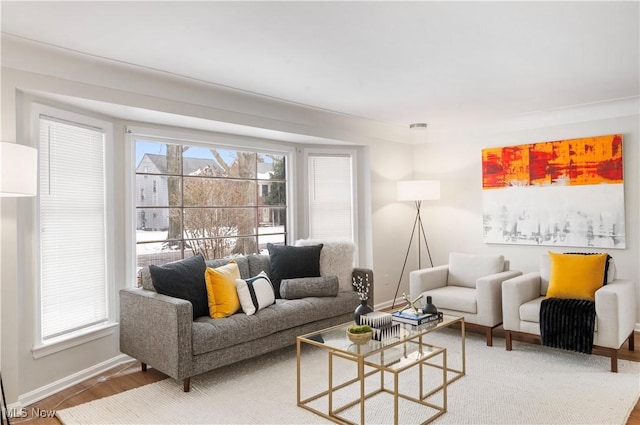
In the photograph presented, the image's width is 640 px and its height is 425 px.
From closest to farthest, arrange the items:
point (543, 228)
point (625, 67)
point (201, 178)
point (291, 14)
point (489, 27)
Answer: point (291, 14) < point (489, 27) < point (625, 67) < point (201, 178) < point (543, 228)

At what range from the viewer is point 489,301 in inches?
165

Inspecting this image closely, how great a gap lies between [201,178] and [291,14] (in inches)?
97.4

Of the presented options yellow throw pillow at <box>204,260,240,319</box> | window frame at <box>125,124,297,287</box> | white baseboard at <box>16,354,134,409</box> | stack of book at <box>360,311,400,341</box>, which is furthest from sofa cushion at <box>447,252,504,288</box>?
white baseboard at <box>16,354,134,409</box>

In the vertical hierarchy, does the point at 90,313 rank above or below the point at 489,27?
below

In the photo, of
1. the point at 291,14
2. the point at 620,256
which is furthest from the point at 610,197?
the point at 291,14

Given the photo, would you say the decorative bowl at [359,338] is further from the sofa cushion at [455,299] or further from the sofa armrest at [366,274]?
the sofa cushion at [455,299]

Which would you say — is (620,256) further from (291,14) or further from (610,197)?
(291,14)

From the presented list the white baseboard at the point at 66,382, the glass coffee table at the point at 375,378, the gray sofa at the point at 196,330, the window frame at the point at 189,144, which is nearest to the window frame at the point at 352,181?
the window frame at the point at 189,144

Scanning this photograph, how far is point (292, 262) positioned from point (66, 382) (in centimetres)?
210

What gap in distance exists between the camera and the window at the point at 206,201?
423 centimetres

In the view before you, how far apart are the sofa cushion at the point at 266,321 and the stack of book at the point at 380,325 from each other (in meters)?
0.87

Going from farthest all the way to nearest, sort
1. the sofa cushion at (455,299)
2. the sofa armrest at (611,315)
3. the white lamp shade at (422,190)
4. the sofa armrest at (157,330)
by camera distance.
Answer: the white lamp shade at (422,190)
the sofa cushion at (455,299)
the sofa armrest at (611,315)
the sofa armrest at (157,330)

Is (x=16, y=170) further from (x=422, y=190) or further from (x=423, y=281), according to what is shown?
(x=422, y=190)

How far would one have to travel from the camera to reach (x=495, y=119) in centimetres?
545
